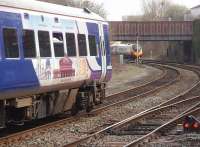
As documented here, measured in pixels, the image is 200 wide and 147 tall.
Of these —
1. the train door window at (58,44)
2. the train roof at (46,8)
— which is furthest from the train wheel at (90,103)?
the train door window at (58,44)

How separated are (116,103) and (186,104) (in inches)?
97.7

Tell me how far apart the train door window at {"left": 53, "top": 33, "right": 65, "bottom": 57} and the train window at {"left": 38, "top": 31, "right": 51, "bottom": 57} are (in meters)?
0.39

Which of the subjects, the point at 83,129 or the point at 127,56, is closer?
the point at 83,129

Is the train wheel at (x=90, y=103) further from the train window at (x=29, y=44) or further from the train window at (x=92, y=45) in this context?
the train window at (x=29, y=44)

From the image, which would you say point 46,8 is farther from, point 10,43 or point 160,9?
point 160,9

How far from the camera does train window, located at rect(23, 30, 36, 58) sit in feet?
45.7

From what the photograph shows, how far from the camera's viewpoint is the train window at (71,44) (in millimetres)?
16372

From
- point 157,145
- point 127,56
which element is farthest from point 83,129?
point 127,56

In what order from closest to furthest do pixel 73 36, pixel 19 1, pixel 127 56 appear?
pixel 19 1, pixel 73 36, pixel 127 56

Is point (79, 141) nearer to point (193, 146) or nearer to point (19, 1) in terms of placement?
point (193, 146)

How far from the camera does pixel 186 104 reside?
21609mm

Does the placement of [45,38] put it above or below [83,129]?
above

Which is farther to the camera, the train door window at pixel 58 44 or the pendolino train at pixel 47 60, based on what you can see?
the train door window at pixel 58 44

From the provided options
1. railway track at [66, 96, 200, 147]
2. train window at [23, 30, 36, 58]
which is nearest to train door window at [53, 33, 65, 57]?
train window at [23, 30, 36, 58]
